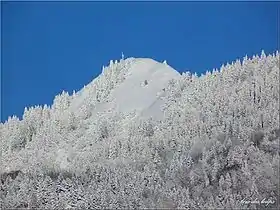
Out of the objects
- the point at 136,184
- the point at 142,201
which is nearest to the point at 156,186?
the point at 136,184

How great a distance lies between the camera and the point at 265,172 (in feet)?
652

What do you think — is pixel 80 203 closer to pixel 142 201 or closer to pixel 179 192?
pixel 142 201

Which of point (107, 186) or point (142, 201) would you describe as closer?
point (142, 201)

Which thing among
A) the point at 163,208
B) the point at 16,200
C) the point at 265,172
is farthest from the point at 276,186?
the point at 16,200

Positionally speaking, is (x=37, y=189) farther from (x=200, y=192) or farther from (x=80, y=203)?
(x=200, y=192)

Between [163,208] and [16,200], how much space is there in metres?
37.9

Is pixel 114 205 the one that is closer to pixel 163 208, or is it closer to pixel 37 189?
pixel 163 208

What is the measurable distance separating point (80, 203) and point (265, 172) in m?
54.0

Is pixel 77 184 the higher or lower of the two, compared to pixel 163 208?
higher

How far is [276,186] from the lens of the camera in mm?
191625

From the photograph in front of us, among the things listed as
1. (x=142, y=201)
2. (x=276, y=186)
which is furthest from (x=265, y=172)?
(x=142, y=201)

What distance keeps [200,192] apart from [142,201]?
2618 centimetres

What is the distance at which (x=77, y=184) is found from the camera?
198 m

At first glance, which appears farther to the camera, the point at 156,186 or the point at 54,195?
the point at 156,186
